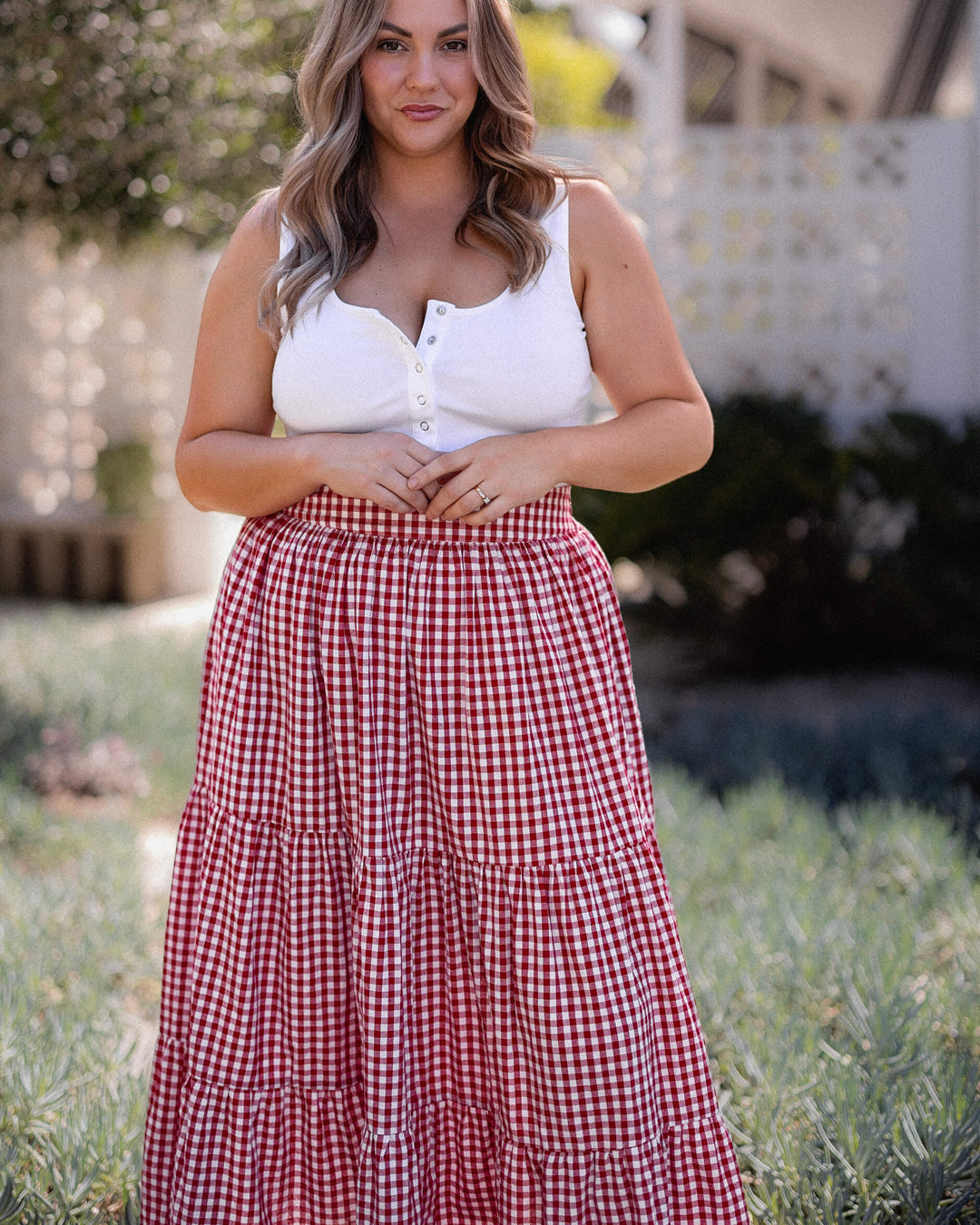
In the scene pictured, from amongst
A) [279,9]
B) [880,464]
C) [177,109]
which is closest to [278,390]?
[177,109]

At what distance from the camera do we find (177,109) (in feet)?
11.8

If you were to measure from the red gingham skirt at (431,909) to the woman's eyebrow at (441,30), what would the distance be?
572 millimetres

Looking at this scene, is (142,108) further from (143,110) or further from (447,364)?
(447,364)

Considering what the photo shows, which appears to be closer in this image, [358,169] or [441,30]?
[441,30]

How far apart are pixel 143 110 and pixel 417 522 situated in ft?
7.55

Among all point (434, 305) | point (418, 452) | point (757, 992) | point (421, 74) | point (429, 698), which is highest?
point (421, 74)

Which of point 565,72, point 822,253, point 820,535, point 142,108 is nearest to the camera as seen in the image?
point 142,108

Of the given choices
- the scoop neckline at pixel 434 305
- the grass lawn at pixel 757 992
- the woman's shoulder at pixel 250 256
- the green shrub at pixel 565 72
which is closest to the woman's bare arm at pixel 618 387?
the scoop neckline at pixel 434 305

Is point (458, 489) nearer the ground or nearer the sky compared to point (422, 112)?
nearer the ground

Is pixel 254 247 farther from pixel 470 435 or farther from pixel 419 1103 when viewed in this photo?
pixel 419 1103

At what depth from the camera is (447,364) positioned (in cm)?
158

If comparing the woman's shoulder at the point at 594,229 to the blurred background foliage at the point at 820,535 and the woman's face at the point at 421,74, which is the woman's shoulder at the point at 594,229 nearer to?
the woman's face at the point at 421,74

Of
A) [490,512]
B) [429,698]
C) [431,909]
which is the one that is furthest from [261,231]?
[431,909]

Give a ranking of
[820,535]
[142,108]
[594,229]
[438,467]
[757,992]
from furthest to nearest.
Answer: [820,535] < [142,108] < [757,992] < [594,229] < [438,467]
